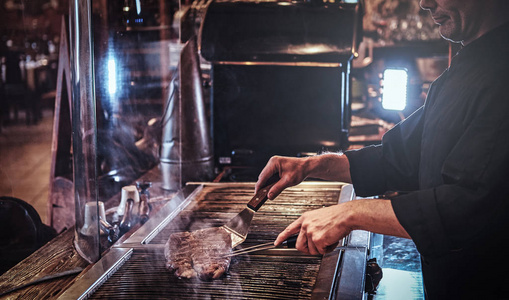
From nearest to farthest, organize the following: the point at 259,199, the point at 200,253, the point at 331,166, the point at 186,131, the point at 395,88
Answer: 1. the point at 200,253
2. the point at 259,199
3. the point at 331,166
4. the point at 186,131
5. the point at 395,88

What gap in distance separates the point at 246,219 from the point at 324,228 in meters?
0.61

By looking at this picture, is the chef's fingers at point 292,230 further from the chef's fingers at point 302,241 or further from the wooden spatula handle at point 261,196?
the wooden spatula handle at point 261,196

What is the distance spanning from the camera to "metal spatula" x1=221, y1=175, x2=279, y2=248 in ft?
6.80

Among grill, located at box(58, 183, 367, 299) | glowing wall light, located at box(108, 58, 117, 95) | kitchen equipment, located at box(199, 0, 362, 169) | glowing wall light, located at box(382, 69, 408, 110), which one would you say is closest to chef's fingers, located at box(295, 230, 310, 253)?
grill, located at box(58, 183, 367, 299)

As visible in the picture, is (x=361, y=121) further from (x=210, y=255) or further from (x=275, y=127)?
(x=210, y=255)

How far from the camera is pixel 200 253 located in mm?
1955

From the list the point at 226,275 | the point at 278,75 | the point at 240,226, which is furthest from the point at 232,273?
the point at 278,75

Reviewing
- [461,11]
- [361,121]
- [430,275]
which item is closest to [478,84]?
[461,11]

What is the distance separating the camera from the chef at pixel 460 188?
54.6 inches

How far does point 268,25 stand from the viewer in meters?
3.67

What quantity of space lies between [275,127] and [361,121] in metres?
2.26

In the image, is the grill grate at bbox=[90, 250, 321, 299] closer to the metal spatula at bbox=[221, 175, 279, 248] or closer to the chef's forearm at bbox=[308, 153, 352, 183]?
the metal spatula at bbox=[221, 175, 279, 248]

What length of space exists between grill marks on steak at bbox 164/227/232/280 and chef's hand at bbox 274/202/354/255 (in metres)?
0.38

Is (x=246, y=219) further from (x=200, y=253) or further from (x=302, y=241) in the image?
(x=302, y=241)
